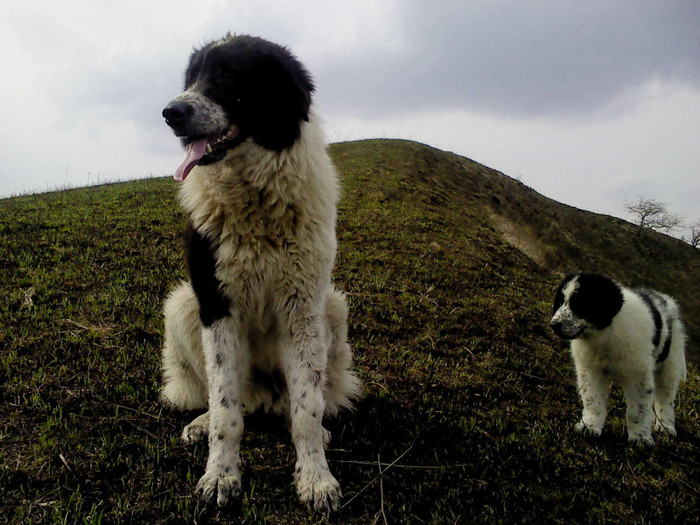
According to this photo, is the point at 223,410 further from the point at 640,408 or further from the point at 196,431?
the point at 640,408

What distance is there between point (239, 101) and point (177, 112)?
1.19 feet

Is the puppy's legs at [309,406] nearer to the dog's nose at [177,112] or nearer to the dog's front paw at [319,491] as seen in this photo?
the dog's front paw at [319,491]

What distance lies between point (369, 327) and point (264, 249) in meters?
2.95

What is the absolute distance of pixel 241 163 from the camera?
2533 millimetres

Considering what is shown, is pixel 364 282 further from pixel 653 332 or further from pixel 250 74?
pixel 250 74

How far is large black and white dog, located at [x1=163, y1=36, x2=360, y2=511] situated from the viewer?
2404 mm

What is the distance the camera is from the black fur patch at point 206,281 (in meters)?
2.50

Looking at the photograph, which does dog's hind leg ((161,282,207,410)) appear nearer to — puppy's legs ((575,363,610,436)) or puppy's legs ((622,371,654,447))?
puppy's legs ((575,363,610,436))

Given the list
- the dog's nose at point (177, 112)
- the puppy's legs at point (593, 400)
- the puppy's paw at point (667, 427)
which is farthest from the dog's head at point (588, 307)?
the dog's nose at point (177, 112)

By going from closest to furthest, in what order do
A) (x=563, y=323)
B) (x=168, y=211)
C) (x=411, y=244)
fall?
(x=563, y=323) → (x=411, y=244) → (x=168, y=211)

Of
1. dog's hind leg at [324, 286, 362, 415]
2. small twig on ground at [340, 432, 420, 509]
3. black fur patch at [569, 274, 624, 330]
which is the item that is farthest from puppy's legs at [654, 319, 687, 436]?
dog's hind leg at [324, 286, 362, 415]

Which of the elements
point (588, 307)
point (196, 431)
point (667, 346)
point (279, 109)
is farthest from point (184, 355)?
point (667, 346)

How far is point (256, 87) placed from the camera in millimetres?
2486

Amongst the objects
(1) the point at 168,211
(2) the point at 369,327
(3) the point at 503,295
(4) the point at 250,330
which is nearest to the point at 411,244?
(3) the point at 503,295
